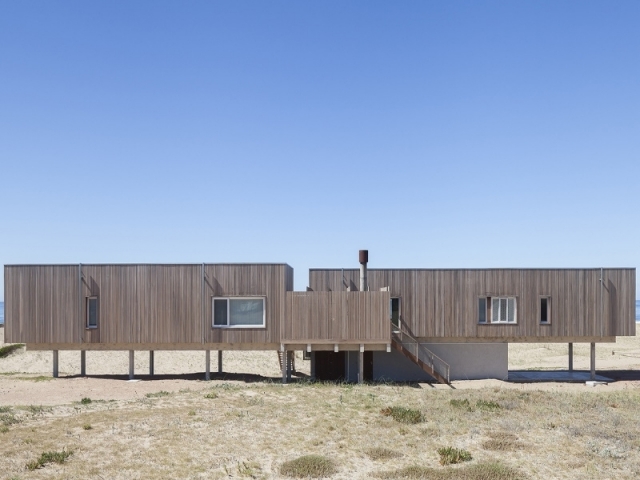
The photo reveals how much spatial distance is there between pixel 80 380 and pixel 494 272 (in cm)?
2315

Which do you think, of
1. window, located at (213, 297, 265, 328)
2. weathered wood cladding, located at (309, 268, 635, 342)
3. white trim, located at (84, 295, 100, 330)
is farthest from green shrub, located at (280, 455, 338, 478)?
white trim, located at (84, 295, 100, 330)

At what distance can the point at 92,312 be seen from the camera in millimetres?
31938

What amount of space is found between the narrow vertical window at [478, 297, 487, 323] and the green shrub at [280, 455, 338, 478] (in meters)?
18.1

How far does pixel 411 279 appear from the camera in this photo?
32.5m

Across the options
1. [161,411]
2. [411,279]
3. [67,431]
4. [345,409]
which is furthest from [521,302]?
[67,431]

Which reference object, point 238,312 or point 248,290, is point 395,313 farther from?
point 238,312

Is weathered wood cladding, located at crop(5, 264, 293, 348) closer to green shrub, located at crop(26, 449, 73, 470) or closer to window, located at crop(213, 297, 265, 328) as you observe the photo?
window, located at crop(213, 297, 265, 328)

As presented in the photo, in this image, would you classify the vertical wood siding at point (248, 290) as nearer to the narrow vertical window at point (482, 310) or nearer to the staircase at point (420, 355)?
the staircase at point (420, 355)

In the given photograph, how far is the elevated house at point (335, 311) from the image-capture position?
30062 mm

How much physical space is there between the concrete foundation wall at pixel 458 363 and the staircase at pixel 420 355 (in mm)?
408

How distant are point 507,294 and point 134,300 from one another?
2019 centimetres

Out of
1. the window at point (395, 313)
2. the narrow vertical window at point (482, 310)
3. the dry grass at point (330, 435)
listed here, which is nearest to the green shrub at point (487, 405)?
the dry grass at point (330, 435)

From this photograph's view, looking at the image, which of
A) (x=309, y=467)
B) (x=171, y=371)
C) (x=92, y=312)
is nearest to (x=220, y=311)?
(x=92, y=312)

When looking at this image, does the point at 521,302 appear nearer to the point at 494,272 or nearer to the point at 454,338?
the point at 494,272
